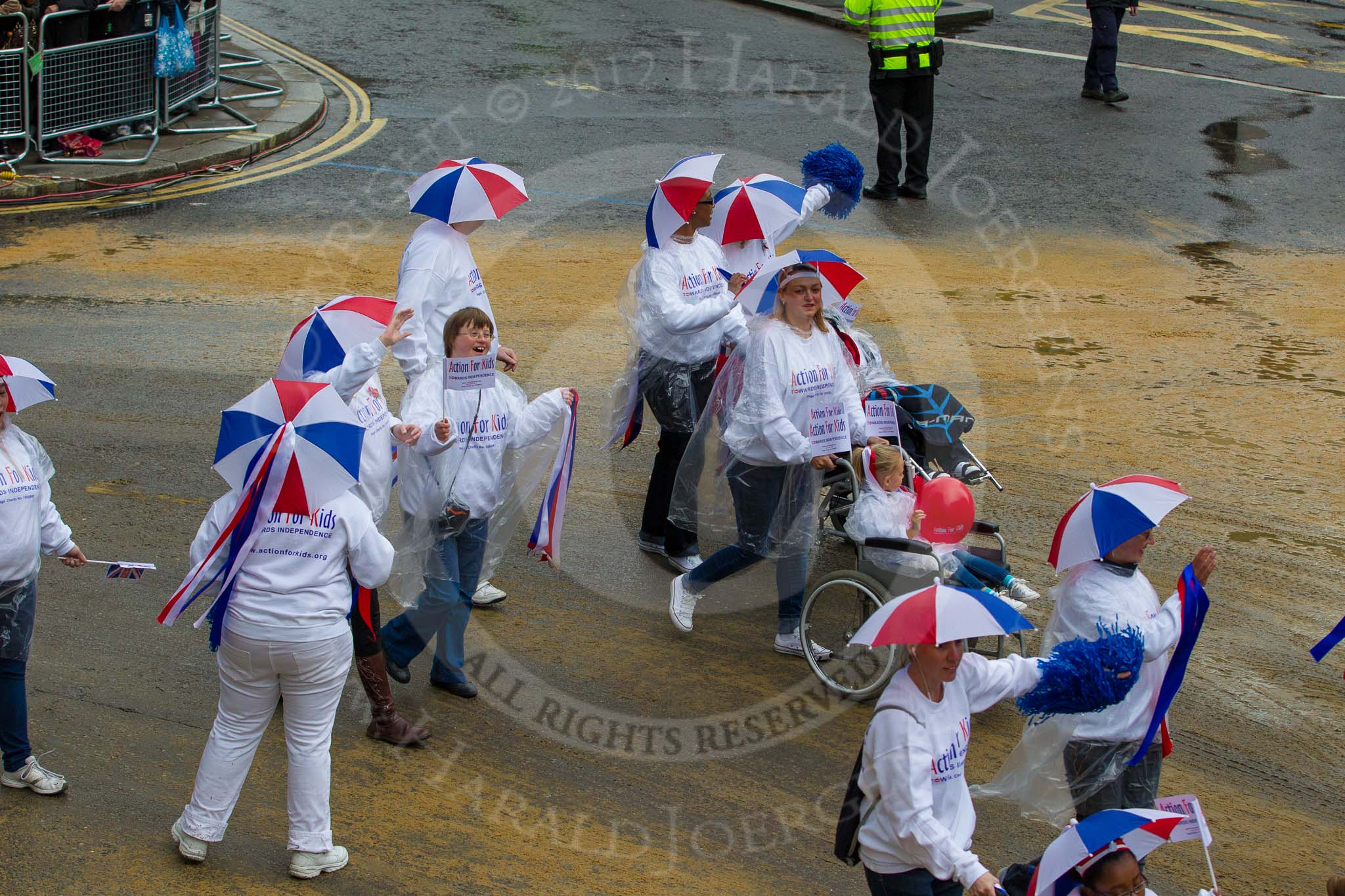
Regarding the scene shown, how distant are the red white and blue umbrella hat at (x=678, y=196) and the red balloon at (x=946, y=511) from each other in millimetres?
2026

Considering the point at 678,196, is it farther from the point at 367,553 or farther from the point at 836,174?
the point at 367,553

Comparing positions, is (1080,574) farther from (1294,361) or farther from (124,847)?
(1294,361)

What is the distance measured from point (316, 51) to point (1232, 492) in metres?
14.1

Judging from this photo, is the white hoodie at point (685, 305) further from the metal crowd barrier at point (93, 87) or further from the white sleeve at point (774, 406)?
the metal crowd barrier at point (93, 87)

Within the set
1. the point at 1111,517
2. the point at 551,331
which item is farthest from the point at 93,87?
the point at 1111,517

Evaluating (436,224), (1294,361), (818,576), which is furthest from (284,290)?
(1294,361)

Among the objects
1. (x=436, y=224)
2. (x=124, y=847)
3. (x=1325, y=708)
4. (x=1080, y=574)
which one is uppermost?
(x=436, y=224)

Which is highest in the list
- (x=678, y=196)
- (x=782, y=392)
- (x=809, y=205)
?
(x=678, y=196)

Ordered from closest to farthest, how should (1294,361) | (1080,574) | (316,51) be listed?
(1080,574), (1294,361), (316,51)

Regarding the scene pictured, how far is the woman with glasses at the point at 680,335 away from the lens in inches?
271

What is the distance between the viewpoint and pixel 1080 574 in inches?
181

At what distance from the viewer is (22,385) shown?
5.00 meters

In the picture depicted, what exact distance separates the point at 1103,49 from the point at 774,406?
1218 cm

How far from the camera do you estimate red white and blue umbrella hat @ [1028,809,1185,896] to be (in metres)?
3.69
